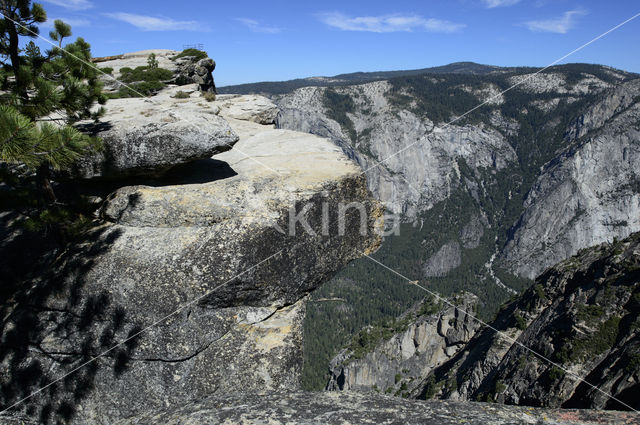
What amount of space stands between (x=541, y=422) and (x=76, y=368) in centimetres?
974

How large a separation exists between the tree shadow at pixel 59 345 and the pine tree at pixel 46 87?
2838 mm

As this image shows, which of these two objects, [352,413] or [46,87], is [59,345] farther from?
[352,413]

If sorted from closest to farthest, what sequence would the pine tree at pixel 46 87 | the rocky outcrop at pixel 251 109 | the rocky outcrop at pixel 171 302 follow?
the pine tree at pixel 46 87, the rocky outcrop at pixel 171 302, the rocky outcrop at pixel 251 109

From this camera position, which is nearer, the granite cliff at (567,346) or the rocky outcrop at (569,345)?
the rocky outcrop at (569,345)

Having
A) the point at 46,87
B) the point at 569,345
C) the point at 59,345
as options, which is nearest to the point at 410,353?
the point at 569,345

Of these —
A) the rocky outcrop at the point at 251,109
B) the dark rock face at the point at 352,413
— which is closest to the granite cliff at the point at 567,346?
the dark rock face at the point at 352,413

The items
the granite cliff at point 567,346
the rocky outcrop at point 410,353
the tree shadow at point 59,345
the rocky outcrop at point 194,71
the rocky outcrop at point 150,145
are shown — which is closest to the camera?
the tree shadow at point 59,345

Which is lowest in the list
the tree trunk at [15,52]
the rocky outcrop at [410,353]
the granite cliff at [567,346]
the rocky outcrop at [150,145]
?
the rocky outcrop at [410,353]

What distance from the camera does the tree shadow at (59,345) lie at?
9.43m

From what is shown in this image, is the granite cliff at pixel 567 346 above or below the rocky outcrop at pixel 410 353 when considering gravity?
above

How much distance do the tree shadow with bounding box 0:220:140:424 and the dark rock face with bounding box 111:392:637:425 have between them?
217 centimetres

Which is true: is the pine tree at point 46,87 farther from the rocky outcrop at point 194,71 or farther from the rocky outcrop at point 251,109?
the rocky outcrop at point 194,71

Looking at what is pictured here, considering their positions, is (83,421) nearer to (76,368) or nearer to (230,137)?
(76,368)

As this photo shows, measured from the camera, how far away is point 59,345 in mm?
9617
